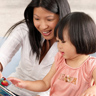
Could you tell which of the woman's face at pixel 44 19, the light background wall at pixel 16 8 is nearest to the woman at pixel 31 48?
the woman's face at pixel 44 19

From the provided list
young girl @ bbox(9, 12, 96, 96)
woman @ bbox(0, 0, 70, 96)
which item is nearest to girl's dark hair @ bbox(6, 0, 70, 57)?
woman @ bbox(0, 0, 70, 96)

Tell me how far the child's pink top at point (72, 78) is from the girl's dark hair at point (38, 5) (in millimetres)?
336

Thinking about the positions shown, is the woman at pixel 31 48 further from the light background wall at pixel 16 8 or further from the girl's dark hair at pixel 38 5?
the light background wall at pixel 16 8

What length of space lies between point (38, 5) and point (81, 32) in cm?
40

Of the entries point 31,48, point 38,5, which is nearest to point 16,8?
point 31,48

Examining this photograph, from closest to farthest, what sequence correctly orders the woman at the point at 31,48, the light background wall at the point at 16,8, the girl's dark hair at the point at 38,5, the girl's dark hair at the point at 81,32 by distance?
1. the girl's dark hair at the point at 81,32
2. the girl's dark hair at the point at 38,5
3. the woman at the point at 31,48
4. the light background wall at the point at 16,8

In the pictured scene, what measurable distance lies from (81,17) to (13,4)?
10.3ft

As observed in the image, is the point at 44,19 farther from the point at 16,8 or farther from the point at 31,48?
the point at 16,8

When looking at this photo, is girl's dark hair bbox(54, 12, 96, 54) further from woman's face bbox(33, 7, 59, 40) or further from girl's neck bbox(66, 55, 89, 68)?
woman's face bbox(33, 7, 59, 40)

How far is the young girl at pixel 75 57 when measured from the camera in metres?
0.95

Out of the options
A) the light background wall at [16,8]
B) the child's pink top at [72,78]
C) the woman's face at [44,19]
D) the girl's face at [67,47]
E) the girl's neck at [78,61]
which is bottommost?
the light background wall at [16,8]

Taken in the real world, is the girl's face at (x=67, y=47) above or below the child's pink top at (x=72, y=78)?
above

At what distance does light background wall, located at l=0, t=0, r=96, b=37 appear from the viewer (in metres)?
3.46

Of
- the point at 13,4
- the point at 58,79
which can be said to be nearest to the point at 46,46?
the point at 58,79
